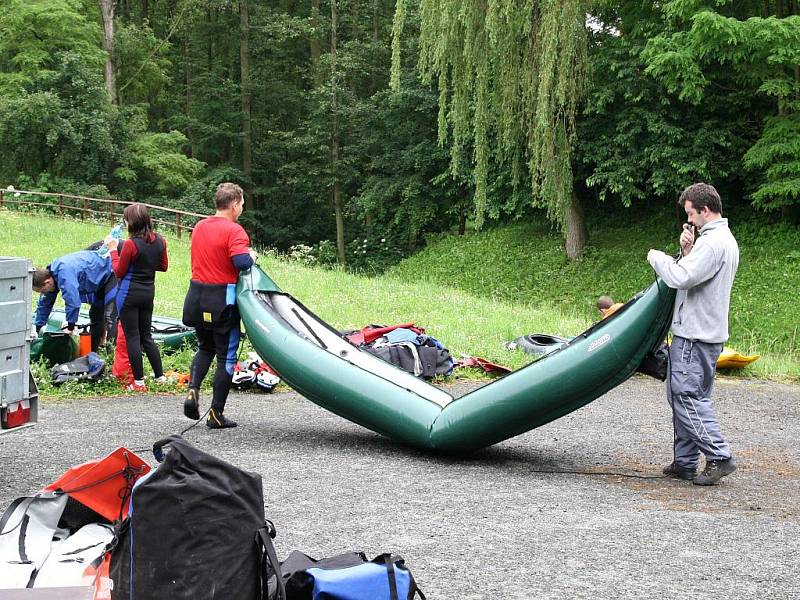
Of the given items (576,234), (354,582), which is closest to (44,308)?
(354,582)

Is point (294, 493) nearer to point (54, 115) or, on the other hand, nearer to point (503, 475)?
point (503, 475)

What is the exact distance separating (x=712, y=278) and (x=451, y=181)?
2941 centimetres

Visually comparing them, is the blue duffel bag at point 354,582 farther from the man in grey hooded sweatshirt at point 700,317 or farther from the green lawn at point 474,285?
the green lawn at point 474,285

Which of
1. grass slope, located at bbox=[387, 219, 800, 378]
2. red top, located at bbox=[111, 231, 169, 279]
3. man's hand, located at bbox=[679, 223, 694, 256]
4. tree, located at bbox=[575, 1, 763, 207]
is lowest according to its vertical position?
grass slope, located at bbox=[387, 219, 800, 378]

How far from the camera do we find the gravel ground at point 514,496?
4430mm

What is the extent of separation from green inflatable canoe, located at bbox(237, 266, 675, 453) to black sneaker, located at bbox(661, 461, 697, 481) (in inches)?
27.7

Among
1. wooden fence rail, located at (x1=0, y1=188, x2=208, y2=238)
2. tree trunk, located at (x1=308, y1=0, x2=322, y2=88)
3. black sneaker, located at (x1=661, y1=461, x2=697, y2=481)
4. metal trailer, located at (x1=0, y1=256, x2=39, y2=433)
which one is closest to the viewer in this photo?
metal trailer, located at (x1=0, y1=256, x2=39, y2=433)

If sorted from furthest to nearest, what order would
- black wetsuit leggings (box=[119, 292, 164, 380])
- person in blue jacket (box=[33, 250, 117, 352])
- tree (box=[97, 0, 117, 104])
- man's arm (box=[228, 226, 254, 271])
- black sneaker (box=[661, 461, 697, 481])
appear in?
tree (box=[97, 0, 117, 104]) → person in blue jacket (box=[33, 250, 117, 352]) → black wetsuit leggings (box=[119, 292, 164, 380]) → man's arm (box=[228, 226, 254, 271]) → black sneaker (box=[661, 461, 697, 481])

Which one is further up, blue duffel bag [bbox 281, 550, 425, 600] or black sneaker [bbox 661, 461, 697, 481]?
blue duffel bag [bbox 281, 550, 425, 600]

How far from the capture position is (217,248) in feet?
23.9

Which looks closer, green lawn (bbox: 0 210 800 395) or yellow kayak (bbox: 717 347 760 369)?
yellow kayak (bbox: 717 347 760 369)

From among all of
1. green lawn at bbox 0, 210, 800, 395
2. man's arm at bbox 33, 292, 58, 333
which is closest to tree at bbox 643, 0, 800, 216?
green lawn at bbox 0, 210, 800, 395

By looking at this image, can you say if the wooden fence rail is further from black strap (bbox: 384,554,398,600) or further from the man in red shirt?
black strap (bbox: 384,554,398,600)

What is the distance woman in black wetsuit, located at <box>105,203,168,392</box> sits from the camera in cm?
852
